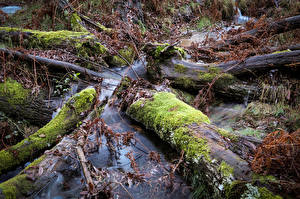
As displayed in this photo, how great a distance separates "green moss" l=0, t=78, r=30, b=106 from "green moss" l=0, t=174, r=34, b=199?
245 centimetres

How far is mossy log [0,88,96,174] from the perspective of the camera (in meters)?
3.24

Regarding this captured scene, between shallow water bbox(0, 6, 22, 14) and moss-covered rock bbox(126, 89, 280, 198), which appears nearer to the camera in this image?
moss-covered rock bbox(126, 89, 280, 198)

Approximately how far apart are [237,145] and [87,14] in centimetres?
917

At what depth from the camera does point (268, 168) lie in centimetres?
194

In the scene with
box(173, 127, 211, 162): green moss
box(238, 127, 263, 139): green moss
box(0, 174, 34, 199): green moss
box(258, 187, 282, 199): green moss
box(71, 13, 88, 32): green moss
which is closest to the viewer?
box(258, 187, 282, 199): green moss

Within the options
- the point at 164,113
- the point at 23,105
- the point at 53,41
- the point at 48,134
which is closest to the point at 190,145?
the point at 164,113

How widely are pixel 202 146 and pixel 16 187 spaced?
258 cm

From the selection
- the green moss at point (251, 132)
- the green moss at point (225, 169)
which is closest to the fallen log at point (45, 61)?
the green moss at point (251, 132)

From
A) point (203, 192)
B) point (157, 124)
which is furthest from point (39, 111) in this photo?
point (203, 192)

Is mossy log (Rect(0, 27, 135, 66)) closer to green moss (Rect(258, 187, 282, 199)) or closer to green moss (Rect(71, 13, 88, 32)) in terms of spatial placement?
green moss (Rect(71, 13, 88, 32))

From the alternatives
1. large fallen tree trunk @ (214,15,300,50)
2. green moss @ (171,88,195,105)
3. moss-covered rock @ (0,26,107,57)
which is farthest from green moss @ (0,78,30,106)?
large fallen tree trunk @ (214,15,300,50)

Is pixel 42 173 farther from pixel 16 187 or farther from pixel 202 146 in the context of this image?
pixel 202 146

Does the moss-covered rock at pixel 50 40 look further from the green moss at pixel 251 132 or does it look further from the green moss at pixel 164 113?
the green moss at pixel 251 132

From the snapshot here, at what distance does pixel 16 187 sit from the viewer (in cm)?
248
